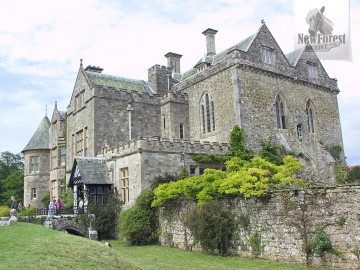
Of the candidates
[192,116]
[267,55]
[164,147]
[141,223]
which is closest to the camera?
[141,223]

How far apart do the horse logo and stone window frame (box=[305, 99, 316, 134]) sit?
23.8 feet

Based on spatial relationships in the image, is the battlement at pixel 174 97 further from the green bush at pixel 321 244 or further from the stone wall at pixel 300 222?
the green bush at pixel 321 244

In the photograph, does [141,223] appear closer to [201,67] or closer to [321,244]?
[321,244]

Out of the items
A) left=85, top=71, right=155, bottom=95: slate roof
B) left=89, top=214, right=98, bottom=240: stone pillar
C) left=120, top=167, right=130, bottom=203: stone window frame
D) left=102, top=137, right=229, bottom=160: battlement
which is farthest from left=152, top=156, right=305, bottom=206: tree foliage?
left=85, top=71, right=155, bottom=95: slate roof

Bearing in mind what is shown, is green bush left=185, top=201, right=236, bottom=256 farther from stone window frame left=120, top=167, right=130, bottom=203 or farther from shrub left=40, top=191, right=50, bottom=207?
shrub left=40, top=191, right=50, bottom=207

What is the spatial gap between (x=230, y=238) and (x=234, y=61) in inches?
593

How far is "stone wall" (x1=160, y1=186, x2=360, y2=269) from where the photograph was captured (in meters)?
12.5

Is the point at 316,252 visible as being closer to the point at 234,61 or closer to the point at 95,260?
the point at 95,260

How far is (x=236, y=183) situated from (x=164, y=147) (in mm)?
8490

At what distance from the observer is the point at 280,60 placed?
102 ft

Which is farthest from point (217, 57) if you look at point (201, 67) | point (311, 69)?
point (311, 69)

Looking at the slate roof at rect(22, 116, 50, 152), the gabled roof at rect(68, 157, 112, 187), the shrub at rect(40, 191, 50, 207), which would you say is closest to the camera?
the gabled roof at rect(68, 157, 112, 187)

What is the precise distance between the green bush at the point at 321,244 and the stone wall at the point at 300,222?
5.3 inches

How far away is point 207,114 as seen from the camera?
3059cm
